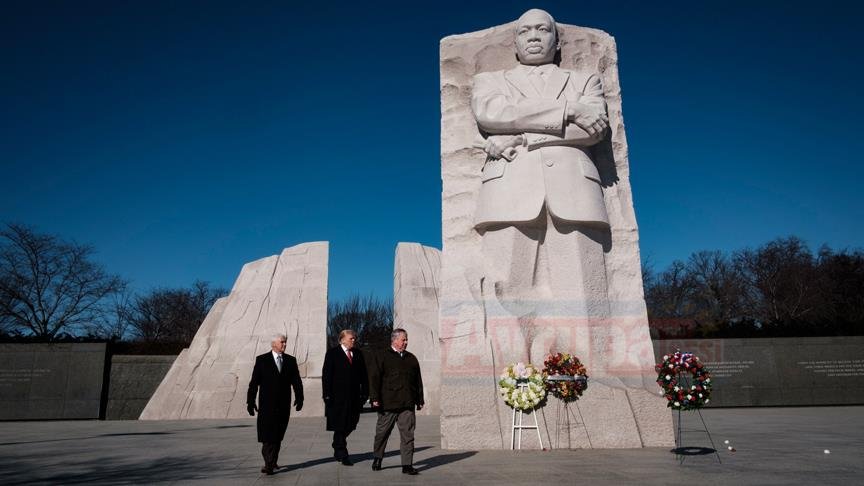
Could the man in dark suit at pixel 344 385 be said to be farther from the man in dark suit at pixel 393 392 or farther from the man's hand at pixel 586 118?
the man's hand at pixel 586 118

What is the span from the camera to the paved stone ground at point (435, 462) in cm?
454

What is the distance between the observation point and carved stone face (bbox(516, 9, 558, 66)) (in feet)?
24.9

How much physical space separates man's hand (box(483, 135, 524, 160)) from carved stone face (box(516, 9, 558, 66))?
124cm

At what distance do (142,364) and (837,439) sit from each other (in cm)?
1357

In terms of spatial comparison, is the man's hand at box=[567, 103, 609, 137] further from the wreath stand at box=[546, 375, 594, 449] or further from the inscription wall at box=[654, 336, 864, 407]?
the inscription wall at box=[654, 336, 864, 407]

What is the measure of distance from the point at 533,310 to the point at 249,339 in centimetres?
875

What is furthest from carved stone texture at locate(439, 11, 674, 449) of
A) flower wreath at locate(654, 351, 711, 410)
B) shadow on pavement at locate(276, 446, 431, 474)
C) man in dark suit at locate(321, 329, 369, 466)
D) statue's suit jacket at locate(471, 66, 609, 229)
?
man in dark suit at locate(321, 329, 369, 466)

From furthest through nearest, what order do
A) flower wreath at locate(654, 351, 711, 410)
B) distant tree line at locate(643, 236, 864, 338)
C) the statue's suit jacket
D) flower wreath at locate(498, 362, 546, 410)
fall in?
1. distant tree line at locate(643, 236, 864, 338)
2. the statue's suit jacket
3. flower wreath at locate(498, 362, 546, 410)
4. flower wreath at locate(654, 351, 711, 410)

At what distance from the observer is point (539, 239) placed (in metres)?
7.10

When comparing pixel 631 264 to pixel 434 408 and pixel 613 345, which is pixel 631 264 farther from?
pixel 434 408

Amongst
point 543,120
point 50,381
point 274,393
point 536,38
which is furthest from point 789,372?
point 50,381

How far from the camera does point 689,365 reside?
5750 millimetres

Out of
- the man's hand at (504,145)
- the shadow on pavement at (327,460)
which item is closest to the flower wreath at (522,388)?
the shadow on pavement at (327,460)

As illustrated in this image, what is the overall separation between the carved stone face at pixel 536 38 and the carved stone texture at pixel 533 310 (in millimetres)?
331
